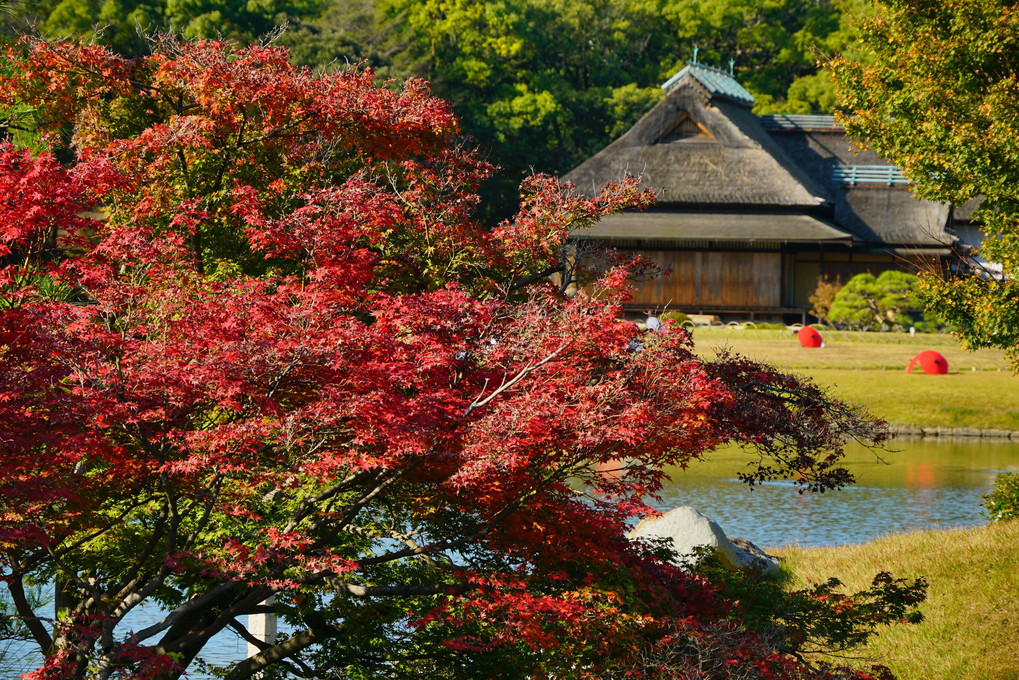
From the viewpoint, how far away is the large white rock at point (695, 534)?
33.2 ft

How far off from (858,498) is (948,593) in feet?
19.2

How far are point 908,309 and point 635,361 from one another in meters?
25.1

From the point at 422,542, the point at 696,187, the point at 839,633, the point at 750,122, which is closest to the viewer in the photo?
the point at 839,633

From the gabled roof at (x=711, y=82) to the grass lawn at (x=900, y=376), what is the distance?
431 inches

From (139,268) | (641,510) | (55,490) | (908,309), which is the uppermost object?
(139,268)

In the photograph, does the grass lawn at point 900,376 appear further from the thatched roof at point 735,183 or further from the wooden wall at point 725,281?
the thatched roof at point 735,183

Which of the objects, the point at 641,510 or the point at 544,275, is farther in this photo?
the point at 544,275

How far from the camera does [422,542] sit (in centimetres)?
767

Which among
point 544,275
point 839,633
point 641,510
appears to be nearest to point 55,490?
point 641,510

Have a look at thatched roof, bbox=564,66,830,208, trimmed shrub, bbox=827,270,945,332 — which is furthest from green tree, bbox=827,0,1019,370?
thatched roof, bbox=564,66,830,208

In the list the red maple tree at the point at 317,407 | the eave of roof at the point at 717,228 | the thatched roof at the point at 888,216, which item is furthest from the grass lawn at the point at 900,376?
the red maple tree at the point at 317,407

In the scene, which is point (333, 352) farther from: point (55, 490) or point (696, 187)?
point (696, 187)

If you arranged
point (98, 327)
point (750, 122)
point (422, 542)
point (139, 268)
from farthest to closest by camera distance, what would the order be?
1. point (750, 122)
2. point (422, 542)
3. point (139, 268)
4. point (98, 327)

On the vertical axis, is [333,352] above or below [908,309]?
above
